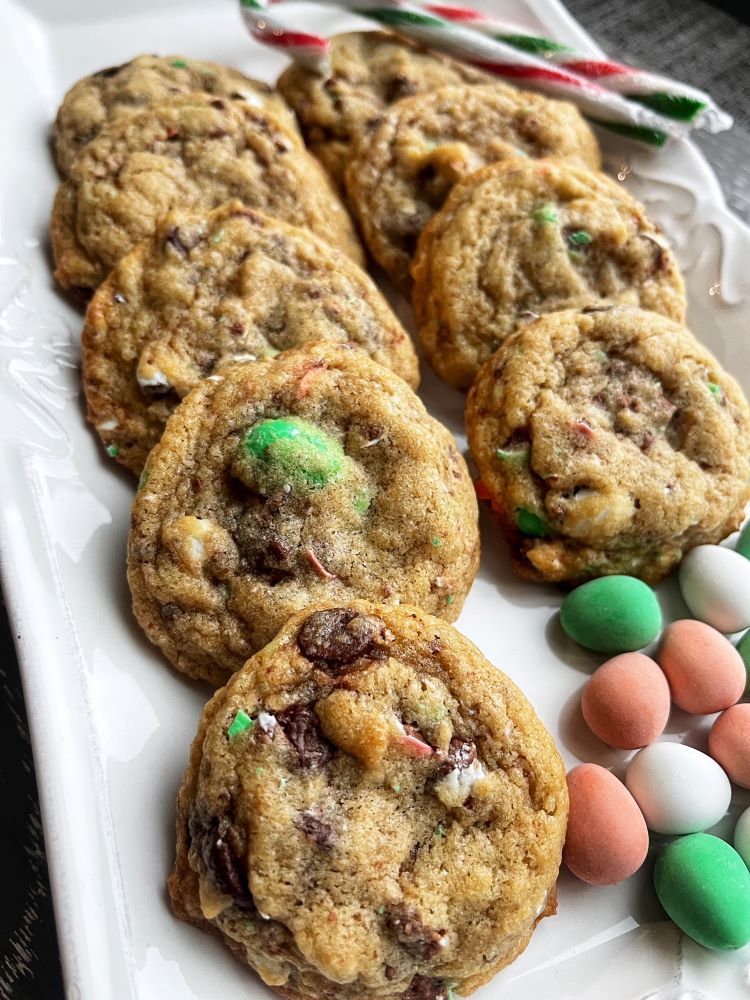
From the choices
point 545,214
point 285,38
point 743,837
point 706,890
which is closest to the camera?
point 706,890

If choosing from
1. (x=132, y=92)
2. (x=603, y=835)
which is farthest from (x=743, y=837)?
(x=132, y=92)

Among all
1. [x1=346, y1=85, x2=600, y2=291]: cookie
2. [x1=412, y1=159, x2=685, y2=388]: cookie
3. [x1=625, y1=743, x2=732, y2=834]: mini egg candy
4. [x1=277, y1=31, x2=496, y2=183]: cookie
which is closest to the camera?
[x1=625, y1=743, x2=732, y2=834]: mini egg candy

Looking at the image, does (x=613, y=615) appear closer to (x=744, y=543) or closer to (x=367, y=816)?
(x=744, y=543)

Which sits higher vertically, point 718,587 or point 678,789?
point 718,587

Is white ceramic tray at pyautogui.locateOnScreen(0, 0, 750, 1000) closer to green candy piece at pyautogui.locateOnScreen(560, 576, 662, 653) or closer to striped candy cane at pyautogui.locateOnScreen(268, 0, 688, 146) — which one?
green candy piece at pyautogui.locateOnScreen(560, 576, 662, 653)

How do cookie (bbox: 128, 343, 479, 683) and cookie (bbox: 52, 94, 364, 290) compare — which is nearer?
cookie (bbox: 128, 343, 479, 683)

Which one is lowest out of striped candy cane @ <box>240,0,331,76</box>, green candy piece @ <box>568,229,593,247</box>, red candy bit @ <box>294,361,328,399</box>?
red candy bit @ <box>294,361,328,399</box>

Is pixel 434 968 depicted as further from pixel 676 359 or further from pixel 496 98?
pixel 496 98

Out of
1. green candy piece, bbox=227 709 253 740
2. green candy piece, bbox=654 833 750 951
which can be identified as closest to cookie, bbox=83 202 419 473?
green candy piece, bbox=227 709 253 740
